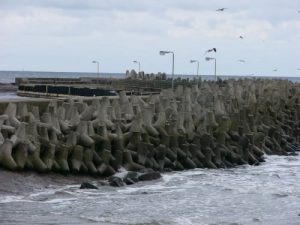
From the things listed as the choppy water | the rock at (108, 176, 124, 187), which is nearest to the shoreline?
the rock at (108, 176, 124, 187)

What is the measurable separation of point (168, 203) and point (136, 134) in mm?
3242

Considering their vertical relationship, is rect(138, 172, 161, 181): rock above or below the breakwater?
below

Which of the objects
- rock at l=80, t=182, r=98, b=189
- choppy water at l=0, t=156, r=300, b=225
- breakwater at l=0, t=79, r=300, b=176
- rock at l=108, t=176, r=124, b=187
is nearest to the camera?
choppy water at l=0, t=156, r=300, b=225

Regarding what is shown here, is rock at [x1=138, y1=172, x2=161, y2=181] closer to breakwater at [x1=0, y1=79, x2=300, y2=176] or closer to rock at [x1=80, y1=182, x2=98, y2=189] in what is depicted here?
breakwater at [x1=0, y1=79, x2=300, y2=176]

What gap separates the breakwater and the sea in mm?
421

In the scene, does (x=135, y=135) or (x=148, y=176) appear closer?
(x=148, y=176)

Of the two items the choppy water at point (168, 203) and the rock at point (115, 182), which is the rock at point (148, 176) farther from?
the rock at point (115, 182)

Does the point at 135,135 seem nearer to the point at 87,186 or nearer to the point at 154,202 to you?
the point at 87,186

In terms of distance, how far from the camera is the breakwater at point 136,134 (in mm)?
12547

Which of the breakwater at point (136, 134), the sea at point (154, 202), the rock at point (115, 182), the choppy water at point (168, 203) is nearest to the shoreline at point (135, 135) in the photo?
the breakwater at point (136, 134)

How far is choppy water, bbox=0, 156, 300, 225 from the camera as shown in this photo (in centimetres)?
1001

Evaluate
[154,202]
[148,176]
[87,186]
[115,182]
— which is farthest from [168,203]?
[148,176]

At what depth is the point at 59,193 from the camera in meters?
11.4

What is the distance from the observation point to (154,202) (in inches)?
448
